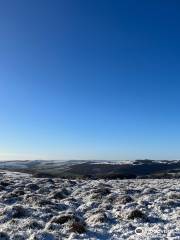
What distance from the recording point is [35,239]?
1691 centimetres

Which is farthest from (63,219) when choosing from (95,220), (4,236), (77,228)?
(4,236)

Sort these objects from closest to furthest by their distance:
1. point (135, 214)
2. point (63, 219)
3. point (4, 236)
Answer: point (4, 236) → point (63, 219) → point (135, 214)

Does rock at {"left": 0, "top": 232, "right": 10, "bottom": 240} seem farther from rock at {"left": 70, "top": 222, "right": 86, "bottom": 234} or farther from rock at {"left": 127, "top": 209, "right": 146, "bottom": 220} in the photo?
rock at {"left": 127, "top": 209, "right": 146, "bottom": 220}

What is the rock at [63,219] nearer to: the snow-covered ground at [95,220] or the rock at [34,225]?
the snow-covered ground at [95,220]

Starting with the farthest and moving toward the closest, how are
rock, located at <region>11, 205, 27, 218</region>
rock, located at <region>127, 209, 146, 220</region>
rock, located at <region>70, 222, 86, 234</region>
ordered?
1. rock, located at <region>11, 205, 27, 218</region>
2. rock, located at <region>127, 209, 146, 220</region>
3. rock, located at <region>70, 222, 86, 234</region>

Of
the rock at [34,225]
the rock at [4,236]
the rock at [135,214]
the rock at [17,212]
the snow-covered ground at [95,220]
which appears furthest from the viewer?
the rock at [17,212]

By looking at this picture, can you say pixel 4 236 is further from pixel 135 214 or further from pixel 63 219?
pixel 135 214

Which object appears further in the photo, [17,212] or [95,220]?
[17,212]

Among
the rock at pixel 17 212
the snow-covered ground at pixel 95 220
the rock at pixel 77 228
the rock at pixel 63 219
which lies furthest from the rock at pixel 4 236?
the rock at pixel 17 212

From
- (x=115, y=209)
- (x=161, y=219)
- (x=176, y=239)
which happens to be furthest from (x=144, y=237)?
(x=115, y=209)

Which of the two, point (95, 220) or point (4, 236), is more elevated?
point (95, 220)

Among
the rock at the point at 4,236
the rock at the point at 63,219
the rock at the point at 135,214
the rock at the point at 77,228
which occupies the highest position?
the rock at the point at 135,214

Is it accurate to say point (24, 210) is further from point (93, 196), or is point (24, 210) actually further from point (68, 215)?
point (93, 196)

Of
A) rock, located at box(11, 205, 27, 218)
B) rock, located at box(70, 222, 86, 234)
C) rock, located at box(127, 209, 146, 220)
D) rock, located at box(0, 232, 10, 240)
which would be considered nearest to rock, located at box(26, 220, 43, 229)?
rock, located at box(70, 222, 86, 234)
